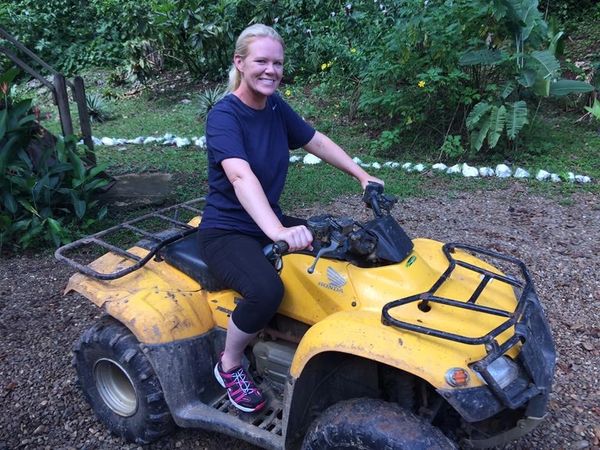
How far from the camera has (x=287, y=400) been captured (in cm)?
234

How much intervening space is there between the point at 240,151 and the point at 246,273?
1.74 ft

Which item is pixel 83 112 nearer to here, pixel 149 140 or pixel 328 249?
pixel 149 140

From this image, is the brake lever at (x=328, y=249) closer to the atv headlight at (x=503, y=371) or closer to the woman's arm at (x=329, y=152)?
the atv headlight at (x=503, y=371)

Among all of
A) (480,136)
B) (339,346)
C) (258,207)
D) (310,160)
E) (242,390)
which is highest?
(258,207)

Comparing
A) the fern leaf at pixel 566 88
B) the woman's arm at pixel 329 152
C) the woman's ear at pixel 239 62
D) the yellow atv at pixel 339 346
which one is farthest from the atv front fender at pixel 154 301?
the fern leaf at pixel 566 88

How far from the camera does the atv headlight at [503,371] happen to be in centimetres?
203

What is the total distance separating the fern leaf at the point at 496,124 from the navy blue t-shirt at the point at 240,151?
4.34 meters

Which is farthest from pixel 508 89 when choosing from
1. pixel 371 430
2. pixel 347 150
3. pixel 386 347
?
pixel 371 430

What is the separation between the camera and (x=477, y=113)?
6.68 m

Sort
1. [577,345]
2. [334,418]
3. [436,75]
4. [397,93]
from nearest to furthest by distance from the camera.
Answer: [334,418]
[577,345]
[436,75]
[397,93]

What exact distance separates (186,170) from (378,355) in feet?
17.9

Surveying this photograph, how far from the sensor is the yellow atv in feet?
6.77

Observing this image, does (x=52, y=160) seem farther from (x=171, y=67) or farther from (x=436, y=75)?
(x=171, y=67)

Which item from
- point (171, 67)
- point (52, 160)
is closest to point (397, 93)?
point (52, 160)
